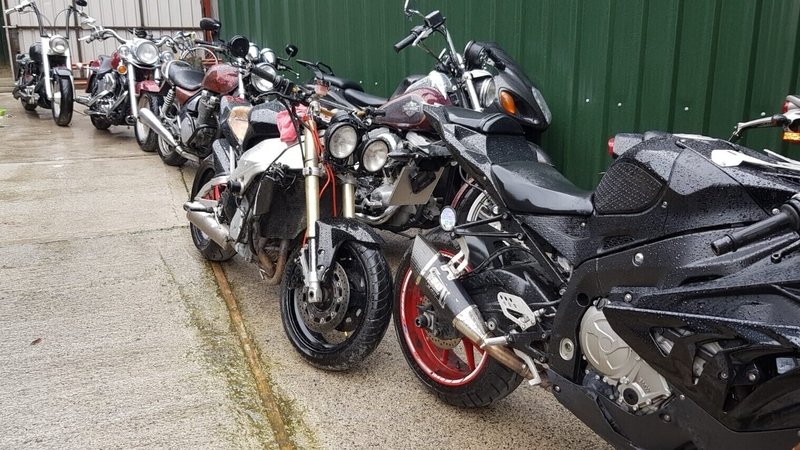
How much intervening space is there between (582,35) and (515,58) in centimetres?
65

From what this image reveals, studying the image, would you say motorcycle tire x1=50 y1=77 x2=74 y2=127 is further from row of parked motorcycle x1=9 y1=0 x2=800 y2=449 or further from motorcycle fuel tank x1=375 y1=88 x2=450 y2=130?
motorcycle fuel tank x1=375 y1=88 x2=450 y2=130

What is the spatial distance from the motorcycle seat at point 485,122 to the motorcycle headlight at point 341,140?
0.54 m

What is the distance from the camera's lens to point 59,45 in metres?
9.91

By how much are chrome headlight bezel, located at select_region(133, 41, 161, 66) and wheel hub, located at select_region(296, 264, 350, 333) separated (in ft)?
19.4

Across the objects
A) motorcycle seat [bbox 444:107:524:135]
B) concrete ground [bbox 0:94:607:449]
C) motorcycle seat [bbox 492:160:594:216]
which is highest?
motorcycle seat [bbox 444:107:524:135]

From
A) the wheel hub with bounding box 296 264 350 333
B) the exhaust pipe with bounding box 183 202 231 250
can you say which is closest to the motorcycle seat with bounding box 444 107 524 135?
the wheel hub with bounding box 296 264 350 333

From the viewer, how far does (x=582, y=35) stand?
446cm

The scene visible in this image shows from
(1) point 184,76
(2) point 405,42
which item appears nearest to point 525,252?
(2) point 405,42

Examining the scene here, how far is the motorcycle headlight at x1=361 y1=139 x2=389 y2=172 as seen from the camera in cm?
Answer: 339

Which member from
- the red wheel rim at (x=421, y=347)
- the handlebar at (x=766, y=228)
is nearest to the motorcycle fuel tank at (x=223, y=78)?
the red wheel rim at (x=421, y=347)

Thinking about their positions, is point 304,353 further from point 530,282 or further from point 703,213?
point 703,213

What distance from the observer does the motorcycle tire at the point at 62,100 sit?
374 inches

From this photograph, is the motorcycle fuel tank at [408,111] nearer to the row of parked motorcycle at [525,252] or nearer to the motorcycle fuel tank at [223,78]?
the row of parked motorcycle at [525,252]

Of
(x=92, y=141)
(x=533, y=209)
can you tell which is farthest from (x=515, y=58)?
(x=92, y=141)
